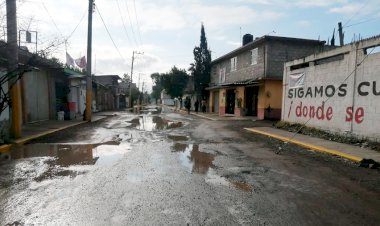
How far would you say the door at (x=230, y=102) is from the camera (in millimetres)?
33034

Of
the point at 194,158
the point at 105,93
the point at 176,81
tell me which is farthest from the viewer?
the point at 176,81

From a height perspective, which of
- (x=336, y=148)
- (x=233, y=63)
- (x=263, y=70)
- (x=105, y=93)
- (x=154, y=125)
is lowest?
(x=154, y=125)

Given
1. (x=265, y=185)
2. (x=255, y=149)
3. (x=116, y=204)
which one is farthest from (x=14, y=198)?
(x=255, y=149)

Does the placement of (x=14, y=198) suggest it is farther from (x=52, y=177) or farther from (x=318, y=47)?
(x=318, y=47)

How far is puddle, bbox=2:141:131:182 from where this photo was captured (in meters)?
7.16

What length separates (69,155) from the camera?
909 centimetres

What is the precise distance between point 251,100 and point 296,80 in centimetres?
1234

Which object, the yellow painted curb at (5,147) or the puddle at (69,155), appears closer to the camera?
the puddle at (69,155)

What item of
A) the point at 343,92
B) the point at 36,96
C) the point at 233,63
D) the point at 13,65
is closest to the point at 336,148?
the point at 343,92

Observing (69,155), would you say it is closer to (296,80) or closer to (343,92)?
(343,92)

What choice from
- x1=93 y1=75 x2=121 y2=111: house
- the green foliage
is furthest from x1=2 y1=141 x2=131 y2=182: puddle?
the green foliage

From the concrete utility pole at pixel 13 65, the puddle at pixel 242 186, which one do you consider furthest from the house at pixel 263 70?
the puddle at pixel 242 186

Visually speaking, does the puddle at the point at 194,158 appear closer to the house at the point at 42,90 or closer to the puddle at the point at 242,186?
the puddle at the point at 242,186

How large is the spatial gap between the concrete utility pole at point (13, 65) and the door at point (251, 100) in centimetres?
2058
